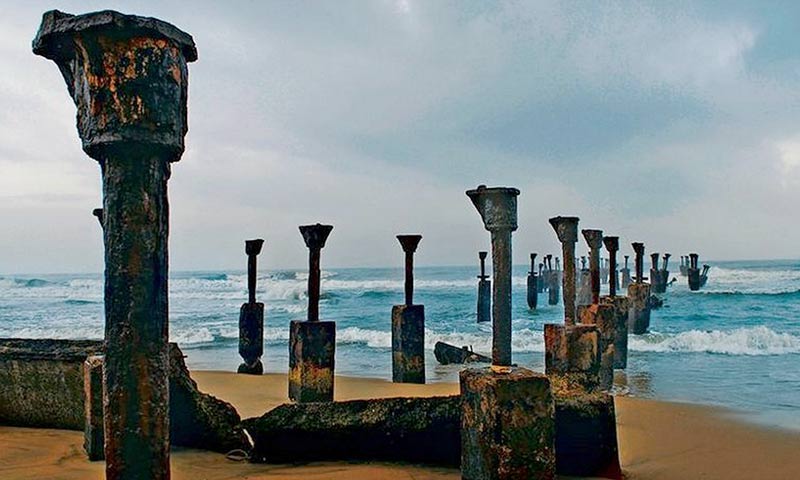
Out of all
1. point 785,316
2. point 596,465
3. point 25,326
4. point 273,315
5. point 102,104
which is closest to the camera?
point 102,104

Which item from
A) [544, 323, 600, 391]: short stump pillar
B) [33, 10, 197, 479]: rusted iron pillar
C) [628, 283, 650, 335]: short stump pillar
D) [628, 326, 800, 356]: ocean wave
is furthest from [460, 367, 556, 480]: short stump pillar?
[628, 283, 650, 335]: short stump pillar

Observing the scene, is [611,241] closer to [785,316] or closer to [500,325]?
[500,325]

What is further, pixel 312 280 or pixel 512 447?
pixel 312 280

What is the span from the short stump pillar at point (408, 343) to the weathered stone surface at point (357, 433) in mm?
5989

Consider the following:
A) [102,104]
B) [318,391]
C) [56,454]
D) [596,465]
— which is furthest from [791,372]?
[102,104]

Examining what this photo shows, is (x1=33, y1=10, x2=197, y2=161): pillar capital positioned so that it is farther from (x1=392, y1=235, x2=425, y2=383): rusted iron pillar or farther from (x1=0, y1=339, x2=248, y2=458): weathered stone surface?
(x1=392, y1=235, x2=425, y2=383): rusted iron pillar

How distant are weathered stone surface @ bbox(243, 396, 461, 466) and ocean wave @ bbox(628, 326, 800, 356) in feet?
45.8

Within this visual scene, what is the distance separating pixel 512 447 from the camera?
395 centimetres

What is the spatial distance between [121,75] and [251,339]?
34.0ft

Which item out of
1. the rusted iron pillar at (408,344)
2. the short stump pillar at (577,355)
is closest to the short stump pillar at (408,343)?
the rusted iron pillar at (408,344)

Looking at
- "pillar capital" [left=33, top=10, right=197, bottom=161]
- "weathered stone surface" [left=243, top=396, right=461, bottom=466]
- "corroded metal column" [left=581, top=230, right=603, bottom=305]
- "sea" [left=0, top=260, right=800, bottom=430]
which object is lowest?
"sea" [left=0, top=260, right=800, bottom=430]

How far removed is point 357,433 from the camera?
498 cm

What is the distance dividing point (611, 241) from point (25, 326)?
78.4 feet

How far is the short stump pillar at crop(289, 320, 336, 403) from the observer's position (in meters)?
8.74
